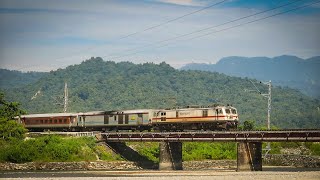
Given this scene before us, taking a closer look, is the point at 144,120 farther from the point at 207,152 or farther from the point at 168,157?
Answer: the point at 207,152

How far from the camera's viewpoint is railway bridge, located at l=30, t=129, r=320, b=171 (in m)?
66.1

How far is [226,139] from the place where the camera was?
71188 mm

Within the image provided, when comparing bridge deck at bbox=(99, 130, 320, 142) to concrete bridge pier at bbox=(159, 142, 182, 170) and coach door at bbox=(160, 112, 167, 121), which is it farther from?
coach door at bbox=(160, 112, 167, 121)

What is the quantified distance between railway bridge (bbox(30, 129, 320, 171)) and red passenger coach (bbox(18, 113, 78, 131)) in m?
10.9

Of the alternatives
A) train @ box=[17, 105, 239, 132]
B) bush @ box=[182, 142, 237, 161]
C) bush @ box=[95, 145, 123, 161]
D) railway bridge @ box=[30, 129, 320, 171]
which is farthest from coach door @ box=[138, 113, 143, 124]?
bush @ box=[182, 142, 237, 161]

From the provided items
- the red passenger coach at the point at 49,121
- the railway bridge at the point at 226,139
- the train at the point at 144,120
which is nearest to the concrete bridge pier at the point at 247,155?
the railway bridge at the point at 226,139

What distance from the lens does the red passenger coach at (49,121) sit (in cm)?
9662

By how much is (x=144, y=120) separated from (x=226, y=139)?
19863mm

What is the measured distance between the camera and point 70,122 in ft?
317

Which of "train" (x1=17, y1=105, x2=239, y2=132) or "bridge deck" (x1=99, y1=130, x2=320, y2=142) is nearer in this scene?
"bridge deck" (x1=99, y1=130, x2=320, y2=142)

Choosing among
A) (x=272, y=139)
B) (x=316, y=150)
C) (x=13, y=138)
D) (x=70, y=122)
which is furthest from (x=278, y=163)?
(x=13, y=138)

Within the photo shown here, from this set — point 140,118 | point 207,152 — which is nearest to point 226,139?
point 140,118

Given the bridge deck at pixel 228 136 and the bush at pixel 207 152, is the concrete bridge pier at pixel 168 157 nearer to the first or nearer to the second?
the bridge deck at pixel 228 136

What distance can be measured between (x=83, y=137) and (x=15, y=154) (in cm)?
1184
